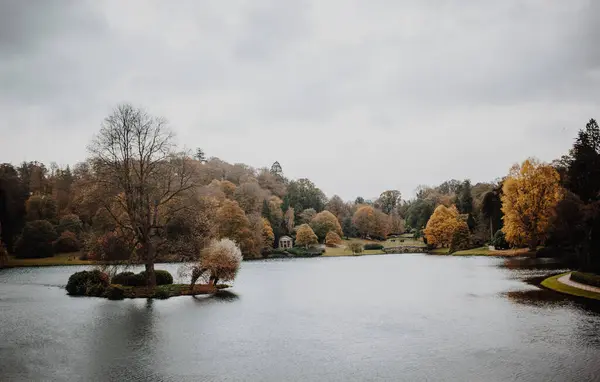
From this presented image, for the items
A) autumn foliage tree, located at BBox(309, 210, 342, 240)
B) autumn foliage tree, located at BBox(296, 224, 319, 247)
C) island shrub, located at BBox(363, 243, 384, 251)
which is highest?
autumn foliage tree, located at BBox(309, 210, 342, 240)

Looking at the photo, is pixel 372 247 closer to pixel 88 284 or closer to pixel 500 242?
pixel 500 242

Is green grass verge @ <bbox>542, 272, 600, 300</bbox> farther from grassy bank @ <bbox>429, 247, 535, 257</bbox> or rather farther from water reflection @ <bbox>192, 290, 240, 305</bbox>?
grassy bank @ <bbox>429, 247, 535, 257</bbox>

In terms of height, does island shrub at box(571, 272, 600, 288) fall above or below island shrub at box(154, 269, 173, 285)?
below

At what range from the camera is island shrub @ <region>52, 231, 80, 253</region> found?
7188cm

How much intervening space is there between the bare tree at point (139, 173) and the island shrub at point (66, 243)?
42.2 m

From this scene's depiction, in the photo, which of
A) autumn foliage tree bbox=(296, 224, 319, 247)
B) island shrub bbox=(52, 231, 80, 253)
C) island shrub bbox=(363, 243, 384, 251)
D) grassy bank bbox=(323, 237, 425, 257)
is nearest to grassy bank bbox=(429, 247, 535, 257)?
grassy bank bbox=(323, 237, 425, 257)

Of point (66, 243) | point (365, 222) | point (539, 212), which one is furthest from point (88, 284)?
point (365, 222)

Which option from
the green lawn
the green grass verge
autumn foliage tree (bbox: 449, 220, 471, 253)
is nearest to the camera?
the green grass verge

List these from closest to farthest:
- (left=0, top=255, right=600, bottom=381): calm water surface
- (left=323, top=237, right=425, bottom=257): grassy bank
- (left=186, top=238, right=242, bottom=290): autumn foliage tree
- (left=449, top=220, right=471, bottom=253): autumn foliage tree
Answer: (left=0, top=255, right=600, bottom=381): calm water surface, (left=186, top=238, right=242, bottom=290): autumn foliage tree, (left=449, top=220, right=471, bottom=253): autumn foliage tree, (left=323, top=237, right=425, bottom=257): grassy bank

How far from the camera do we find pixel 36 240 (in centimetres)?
6938

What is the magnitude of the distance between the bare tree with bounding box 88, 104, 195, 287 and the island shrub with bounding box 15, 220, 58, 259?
4148cm

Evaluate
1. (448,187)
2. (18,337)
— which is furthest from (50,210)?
(448,187)

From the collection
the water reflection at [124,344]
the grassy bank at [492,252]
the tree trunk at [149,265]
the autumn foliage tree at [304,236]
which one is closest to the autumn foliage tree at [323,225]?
the autumn foliage tree at [304,236]

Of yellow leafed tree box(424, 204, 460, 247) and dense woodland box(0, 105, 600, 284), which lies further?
yellow leafed tree box(424, 204, 460, 247)
